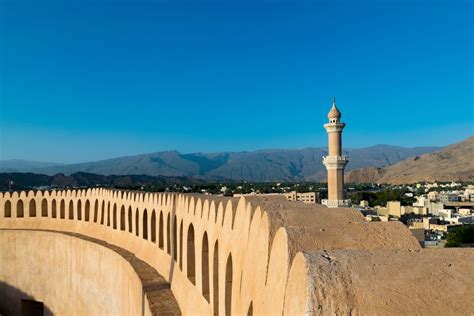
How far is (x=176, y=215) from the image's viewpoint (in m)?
9.98

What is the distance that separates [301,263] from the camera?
201cm

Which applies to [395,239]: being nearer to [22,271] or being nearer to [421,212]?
[22,271]

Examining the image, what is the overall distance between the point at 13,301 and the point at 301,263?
1916 cm

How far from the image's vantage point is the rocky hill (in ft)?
376

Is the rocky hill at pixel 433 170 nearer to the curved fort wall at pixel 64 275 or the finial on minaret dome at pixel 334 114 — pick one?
the finial on minaret dome at pixel 334 114

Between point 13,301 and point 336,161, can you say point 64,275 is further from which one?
point 336,161

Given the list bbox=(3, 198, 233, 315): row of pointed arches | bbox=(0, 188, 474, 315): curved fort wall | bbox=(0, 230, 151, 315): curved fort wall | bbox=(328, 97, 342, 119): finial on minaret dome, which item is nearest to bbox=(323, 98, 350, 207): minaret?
bbox=(328, 97, 342, 119): finial on minaret dome

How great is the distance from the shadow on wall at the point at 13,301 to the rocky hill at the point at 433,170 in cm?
11281

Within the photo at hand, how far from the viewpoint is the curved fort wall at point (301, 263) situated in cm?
186

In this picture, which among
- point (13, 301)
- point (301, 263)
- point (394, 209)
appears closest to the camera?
point (301, 263)

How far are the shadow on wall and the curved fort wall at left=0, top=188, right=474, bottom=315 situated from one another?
11.0 metres

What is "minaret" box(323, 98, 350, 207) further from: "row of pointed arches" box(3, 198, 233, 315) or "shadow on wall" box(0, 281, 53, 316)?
"shadow on wall" box(0, 281, 53, 316)

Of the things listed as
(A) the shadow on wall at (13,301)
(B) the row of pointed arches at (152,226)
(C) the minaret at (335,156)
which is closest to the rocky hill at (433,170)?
(C) the minaret at (335,156)

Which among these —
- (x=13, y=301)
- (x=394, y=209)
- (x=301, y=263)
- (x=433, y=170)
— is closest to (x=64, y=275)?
(x=13, y=301)
